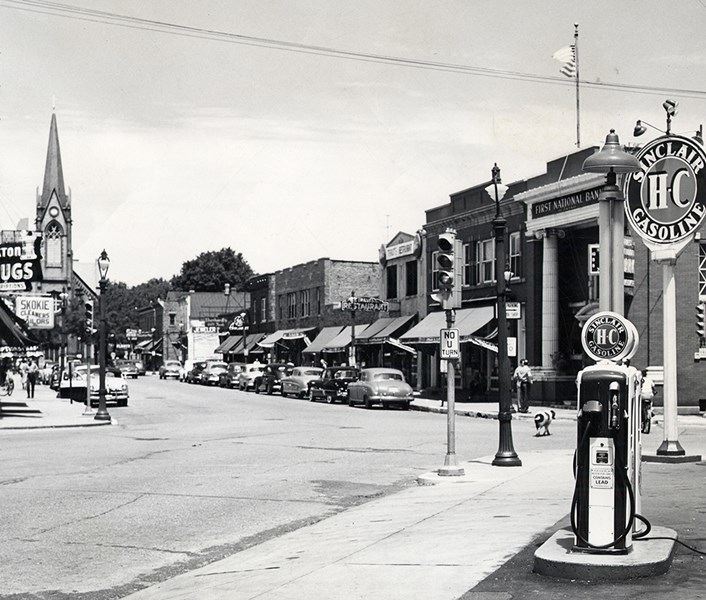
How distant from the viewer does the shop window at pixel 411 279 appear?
51.5 m

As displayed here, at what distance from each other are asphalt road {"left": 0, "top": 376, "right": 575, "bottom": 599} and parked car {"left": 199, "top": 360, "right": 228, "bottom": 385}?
36882mm

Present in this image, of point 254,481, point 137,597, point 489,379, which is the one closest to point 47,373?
point 489,379

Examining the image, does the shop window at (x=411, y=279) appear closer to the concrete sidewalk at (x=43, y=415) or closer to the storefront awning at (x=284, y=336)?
the storefront awning at (x=284, y=336)

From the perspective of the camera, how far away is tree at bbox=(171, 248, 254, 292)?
132625 millimetres

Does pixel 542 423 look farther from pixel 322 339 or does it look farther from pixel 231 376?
pixel 231 376

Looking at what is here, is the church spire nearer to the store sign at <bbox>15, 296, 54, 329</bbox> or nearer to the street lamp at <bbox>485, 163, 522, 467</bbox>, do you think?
the store sign at <bbox>15, 296, 54, 329</bbox>

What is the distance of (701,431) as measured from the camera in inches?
1008

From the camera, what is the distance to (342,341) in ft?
189

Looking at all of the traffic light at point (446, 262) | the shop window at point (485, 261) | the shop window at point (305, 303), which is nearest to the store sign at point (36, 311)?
the shop window at point (305, 303)

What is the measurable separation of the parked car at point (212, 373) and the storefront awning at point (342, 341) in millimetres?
9966

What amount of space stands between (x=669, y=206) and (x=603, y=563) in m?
10.2

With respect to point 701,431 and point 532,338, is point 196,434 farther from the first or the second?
point 532,338

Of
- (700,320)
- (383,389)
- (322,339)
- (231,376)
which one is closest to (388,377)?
(383,389)

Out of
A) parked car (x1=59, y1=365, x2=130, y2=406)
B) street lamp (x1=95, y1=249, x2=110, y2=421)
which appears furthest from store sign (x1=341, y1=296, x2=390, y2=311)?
street lamp (x1=95, y1=249, x2=110, y2=421)
